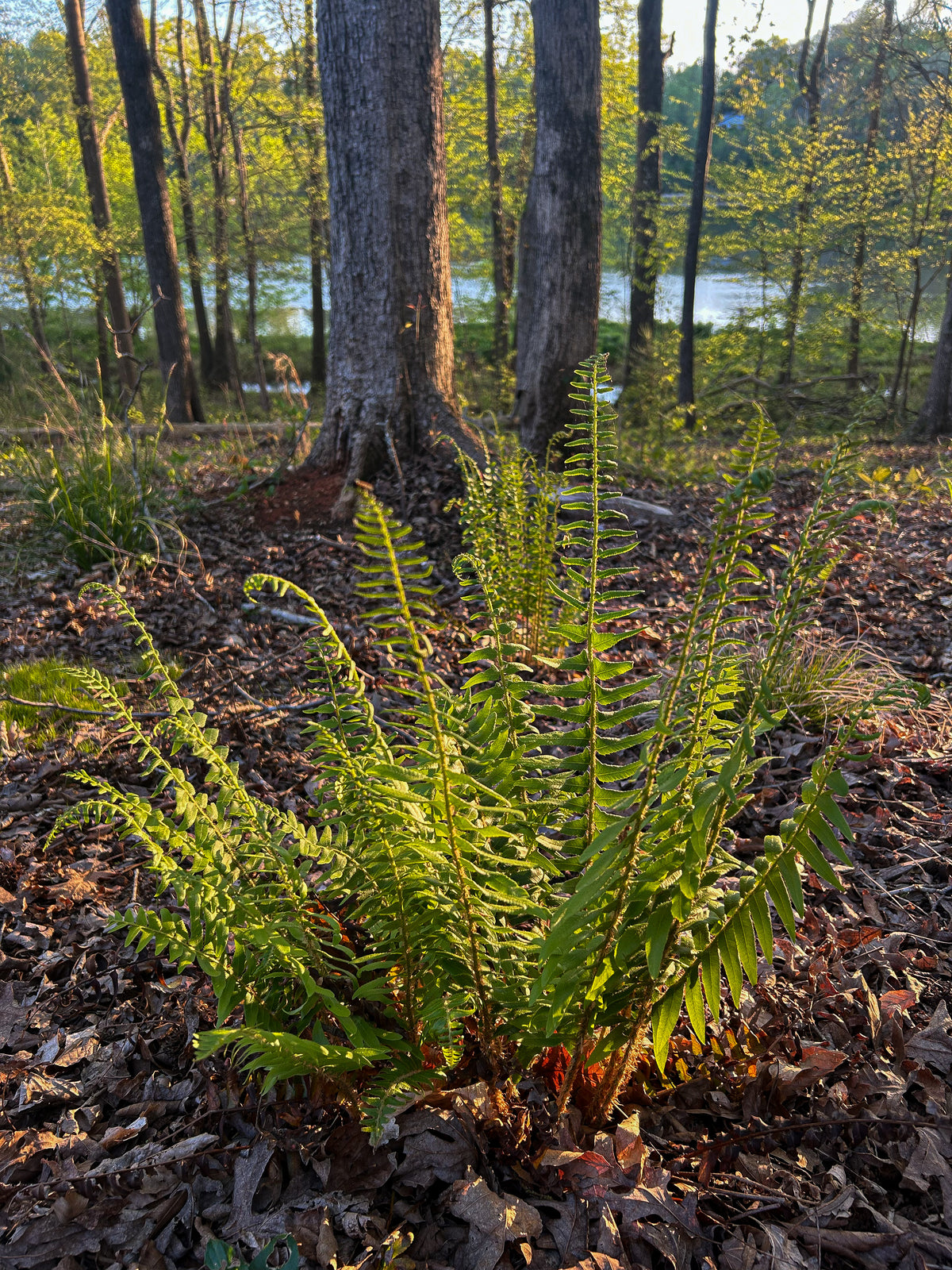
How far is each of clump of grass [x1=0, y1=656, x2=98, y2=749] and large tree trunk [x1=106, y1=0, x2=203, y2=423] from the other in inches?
233

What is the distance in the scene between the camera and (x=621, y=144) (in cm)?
1942

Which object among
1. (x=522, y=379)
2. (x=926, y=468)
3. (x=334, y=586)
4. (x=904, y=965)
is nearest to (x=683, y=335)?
(x=926, y=468)

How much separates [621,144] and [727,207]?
545cm

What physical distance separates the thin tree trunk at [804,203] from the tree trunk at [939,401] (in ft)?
10.7

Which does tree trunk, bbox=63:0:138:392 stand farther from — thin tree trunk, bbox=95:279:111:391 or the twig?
the twig

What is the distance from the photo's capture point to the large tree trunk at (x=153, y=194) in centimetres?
941

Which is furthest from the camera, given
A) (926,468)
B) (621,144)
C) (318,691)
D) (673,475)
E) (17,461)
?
(621,144)

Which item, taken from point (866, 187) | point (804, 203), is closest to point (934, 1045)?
point (804, 203)

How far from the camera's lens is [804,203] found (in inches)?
585

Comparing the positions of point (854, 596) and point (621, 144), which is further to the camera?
point (621, 144)

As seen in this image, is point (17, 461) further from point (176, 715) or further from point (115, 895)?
point (176, 715)

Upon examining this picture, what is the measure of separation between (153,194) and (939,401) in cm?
1116

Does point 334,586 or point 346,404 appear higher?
point 346,404

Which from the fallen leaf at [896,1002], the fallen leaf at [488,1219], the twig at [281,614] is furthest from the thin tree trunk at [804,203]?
the fallen leaf at [488,1219]
